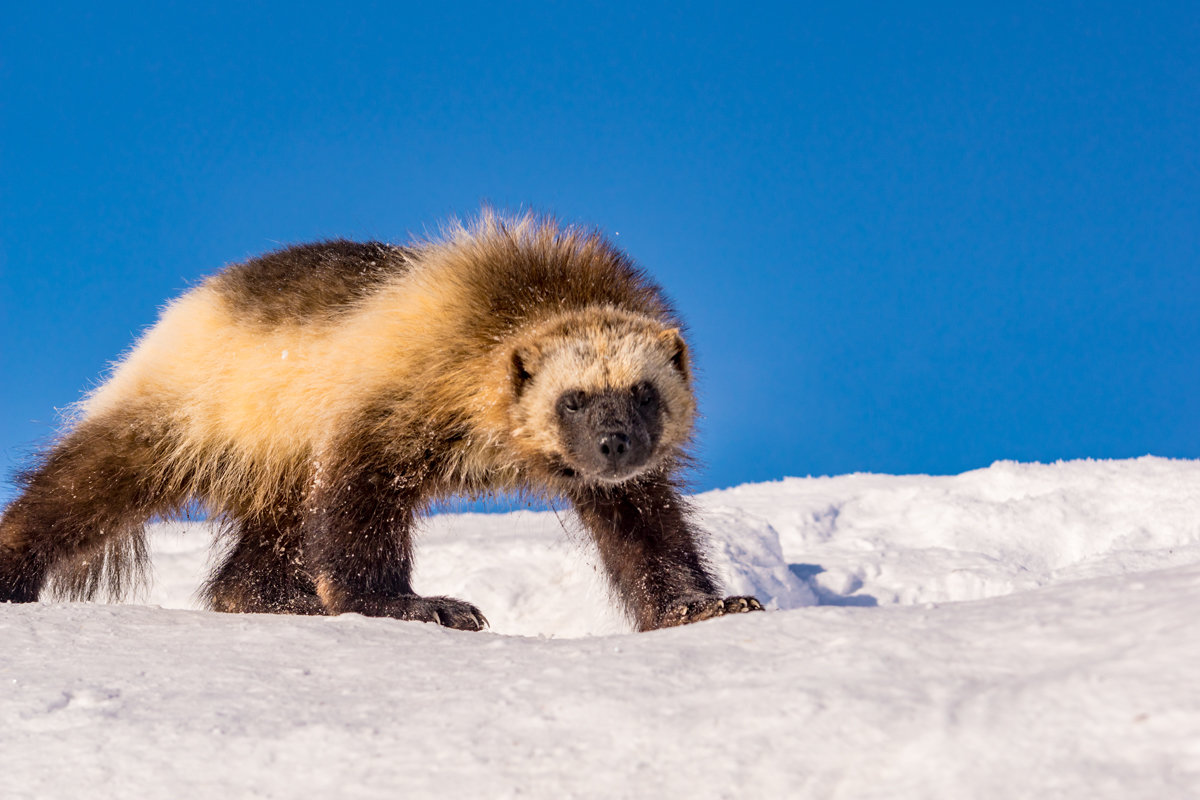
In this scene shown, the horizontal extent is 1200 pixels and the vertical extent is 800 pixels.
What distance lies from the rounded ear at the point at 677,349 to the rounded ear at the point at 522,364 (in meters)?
0.71

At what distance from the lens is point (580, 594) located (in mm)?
8062

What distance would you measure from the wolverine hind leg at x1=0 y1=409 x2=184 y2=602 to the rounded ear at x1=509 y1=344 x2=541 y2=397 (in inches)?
95.7

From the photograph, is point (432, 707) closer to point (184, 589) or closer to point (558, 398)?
point (558, 398)

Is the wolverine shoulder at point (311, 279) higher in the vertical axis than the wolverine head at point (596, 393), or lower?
higher

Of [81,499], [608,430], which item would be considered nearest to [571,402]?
[608,430]

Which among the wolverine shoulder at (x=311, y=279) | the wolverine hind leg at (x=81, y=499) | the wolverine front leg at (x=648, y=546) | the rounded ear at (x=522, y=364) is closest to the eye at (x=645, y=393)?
the rounded ear at (x=522, y=364)

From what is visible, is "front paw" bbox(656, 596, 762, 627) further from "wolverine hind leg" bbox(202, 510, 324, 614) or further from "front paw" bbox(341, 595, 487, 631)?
"wolverine hind leg" bbox(202, 510, 324, 614)

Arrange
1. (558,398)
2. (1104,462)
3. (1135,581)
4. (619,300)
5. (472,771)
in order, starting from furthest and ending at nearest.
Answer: (1104,462), (619,300), (558,398), (1135,581), (472,771)

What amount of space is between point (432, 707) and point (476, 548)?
19.3ft

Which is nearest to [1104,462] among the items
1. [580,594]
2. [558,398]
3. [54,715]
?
[580,594]

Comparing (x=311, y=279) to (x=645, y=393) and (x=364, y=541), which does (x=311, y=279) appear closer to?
(x=364, y=541)

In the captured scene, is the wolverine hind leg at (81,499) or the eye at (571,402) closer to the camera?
→ the eye at (571,402)

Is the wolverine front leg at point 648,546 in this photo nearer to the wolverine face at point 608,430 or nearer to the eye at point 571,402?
the wolverine face at point 608,430

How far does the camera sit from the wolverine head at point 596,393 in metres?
5.11
